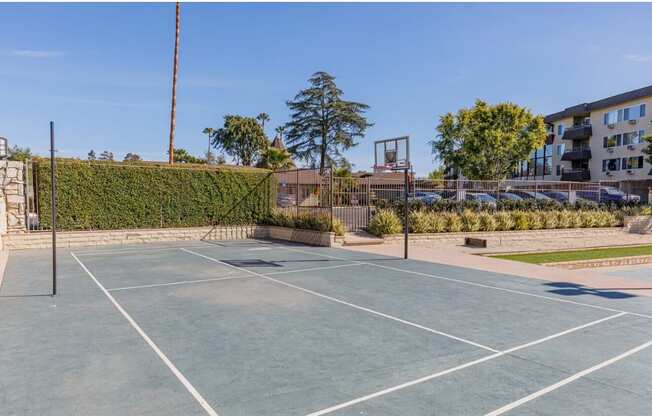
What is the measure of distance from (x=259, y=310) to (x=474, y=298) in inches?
166

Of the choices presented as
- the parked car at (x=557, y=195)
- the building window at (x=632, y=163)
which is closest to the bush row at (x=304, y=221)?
the parked car at (x=557, y=195)

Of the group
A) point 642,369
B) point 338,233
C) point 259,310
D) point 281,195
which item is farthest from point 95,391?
point 281,195

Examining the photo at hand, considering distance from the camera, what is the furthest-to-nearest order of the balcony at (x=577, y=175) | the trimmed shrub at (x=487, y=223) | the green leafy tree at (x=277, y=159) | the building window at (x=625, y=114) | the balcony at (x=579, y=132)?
the balcony at (x=577, y=175)
the balcony at (x=579, y=132)
the green leafy tree at (x=277, y=159)
the building window at (x=625, y=114)
the trimmed shrub at (x=487, y=223)

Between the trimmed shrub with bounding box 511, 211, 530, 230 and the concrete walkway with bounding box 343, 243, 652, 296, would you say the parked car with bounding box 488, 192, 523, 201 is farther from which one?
the concrete walkway with bounding box 343, 243, 652, 296

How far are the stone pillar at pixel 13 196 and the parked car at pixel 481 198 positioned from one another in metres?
19.9

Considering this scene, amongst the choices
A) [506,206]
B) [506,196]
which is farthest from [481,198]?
[506,196]

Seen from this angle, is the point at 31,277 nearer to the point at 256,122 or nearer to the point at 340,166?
the point at 340,166

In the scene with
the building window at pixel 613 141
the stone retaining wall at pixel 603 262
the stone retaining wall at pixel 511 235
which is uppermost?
the building window at pixel 613 141

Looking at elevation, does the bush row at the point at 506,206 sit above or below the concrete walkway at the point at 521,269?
above

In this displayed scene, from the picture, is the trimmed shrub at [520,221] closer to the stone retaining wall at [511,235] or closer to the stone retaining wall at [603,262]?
the stone retaining wall at [511,235]

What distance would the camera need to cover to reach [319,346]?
5.63 meters

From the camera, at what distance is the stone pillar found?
1586 centimetres

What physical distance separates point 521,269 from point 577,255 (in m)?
5.53

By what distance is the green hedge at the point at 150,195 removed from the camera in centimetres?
1677
